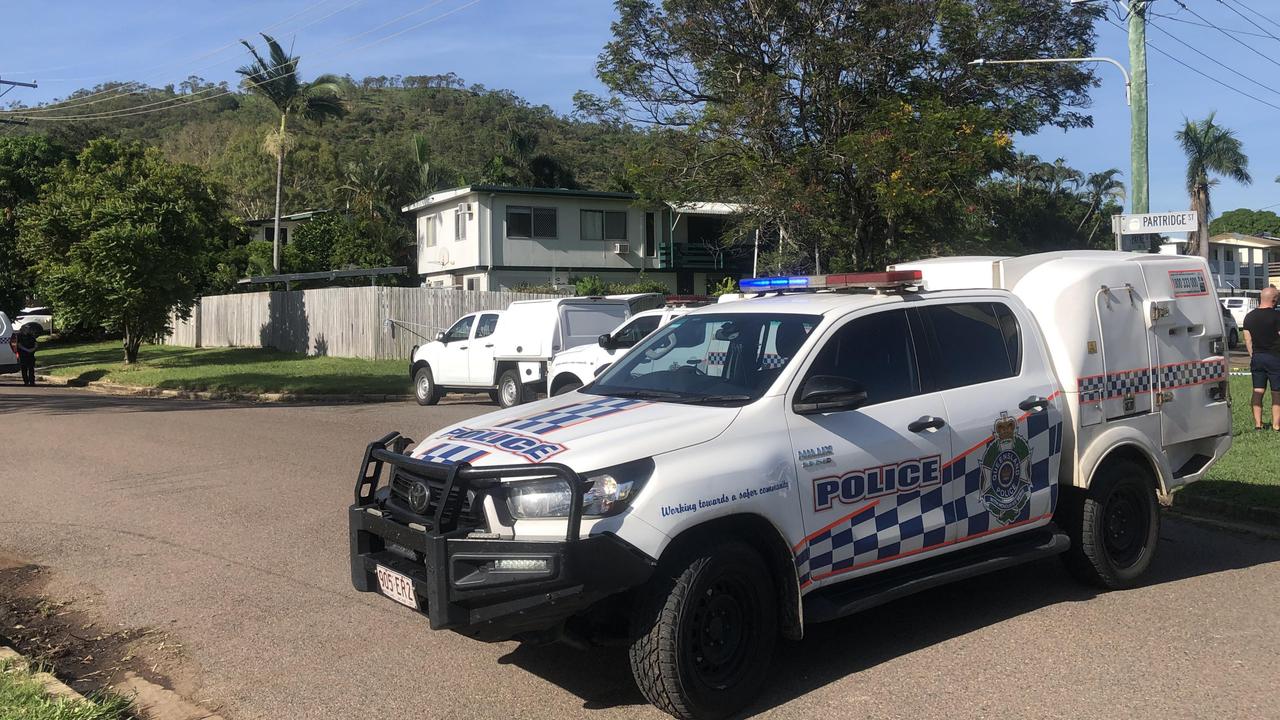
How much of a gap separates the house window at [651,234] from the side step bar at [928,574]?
35874 mm

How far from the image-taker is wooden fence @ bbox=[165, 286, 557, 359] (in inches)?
1155

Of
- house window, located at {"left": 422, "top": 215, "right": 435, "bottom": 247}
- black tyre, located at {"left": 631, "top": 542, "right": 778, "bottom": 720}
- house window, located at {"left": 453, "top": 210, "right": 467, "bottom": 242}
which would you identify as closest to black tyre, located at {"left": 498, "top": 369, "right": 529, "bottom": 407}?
black tyre, located at {"left": 631, "top": 542, "right": 778, "bottom": 720}

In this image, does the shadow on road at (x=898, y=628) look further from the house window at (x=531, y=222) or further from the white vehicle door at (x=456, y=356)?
the house window at (x=531, y=222)

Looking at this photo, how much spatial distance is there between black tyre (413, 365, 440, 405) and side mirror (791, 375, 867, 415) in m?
15.3

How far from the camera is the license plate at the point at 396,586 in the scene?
4.65 metres

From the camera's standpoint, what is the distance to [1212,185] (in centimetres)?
5950

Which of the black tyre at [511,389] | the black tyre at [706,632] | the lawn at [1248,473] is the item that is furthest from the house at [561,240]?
the black tyre at [706,632]

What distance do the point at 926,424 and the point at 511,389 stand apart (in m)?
13.4

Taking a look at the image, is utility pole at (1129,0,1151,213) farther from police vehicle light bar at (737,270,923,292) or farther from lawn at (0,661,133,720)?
lawn at (0,661,133,720)

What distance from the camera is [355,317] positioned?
101ft

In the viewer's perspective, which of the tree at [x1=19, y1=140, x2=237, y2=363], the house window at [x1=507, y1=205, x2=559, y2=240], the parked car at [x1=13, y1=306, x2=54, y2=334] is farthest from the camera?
the parked car at [x1=13, y1=306, x2=54, y2=334]

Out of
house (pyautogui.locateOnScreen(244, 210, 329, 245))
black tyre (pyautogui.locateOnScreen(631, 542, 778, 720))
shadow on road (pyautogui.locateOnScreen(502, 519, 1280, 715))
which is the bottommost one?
shadow on road (pyautogui.locateOnScreen(502, 519, 1280, 715))

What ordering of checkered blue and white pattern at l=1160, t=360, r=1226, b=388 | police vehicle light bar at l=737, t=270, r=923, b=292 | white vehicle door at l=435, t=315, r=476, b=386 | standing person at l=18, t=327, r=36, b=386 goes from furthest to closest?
standing person at l=18, t=327, r=36, b=386
white vehicle door at l=435, t=315, r=476, b=386
checkered blue and white pattern at l=1160, t=360, r=1226, b=388
police vehicle light bar at l=737, t=270, r=923, b=292

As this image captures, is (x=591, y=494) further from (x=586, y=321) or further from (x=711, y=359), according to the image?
(x=586, y=321)
